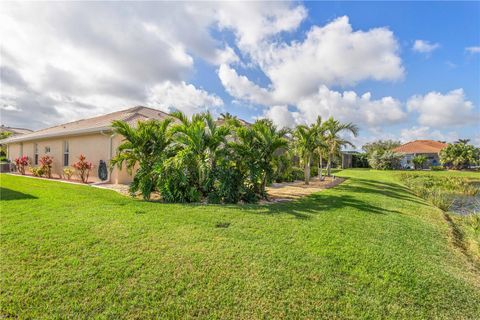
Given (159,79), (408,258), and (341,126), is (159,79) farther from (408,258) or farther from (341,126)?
(408,258)

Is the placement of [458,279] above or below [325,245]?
below

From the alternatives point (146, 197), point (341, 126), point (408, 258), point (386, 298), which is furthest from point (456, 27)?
point (146, 197)

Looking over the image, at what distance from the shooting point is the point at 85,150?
14.8 meters

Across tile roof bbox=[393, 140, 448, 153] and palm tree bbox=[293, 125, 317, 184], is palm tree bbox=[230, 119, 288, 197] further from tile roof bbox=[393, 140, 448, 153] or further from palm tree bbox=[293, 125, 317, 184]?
tile roof bbox=[393, 140, 448, 153]

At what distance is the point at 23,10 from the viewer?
8.66m

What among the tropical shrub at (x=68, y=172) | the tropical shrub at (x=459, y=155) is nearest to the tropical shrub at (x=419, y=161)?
the tropical shrub at (x=459, y=155)

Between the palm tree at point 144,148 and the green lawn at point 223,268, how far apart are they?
268cm

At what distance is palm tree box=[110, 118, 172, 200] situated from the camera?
346 inches

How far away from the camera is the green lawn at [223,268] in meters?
2.86

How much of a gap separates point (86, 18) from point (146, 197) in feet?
27.2

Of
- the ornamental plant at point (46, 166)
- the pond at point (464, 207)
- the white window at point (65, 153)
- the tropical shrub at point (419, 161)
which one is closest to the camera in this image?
the pond at point (464, 207)

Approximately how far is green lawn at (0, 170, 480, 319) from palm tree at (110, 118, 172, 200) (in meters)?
2.68

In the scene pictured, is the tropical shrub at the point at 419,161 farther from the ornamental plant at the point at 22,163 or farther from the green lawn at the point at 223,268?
the ornamental plant at the point at 22,163

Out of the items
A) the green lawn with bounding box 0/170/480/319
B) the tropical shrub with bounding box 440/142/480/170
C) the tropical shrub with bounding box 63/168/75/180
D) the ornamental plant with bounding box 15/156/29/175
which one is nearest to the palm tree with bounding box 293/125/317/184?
the green lawn with bounding box 0/170/480/319
